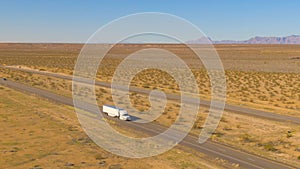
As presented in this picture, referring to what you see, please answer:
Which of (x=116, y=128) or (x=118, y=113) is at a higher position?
(x=118, y=113)

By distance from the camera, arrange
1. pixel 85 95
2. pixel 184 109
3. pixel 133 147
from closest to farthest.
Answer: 1. pixel 133 147
2. pixel 184 109
3. pixel 85 95

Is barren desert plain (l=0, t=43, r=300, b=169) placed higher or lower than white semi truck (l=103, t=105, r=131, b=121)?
lower

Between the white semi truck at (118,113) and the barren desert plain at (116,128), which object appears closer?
the barren desert plain at (116,128)

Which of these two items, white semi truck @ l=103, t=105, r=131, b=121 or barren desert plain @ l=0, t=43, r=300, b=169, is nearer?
barren desert plain @ l=0, t=43, r=300, b=169

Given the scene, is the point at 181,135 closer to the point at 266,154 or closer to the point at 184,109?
the point at 266,154

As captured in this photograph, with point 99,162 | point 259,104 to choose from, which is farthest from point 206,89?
point 99,162

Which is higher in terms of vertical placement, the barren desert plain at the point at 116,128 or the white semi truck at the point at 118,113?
the white semi truck at the point at 118,113

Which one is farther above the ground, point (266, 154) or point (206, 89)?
point (206, 89)

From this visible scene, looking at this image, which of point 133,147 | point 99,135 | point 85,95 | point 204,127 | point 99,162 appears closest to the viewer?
point 99,162

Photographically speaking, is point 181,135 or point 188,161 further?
point 181,135

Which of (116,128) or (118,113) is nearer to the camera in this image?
(116,128)
